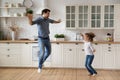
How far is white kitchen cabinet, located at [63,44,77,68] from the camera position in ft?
21.2

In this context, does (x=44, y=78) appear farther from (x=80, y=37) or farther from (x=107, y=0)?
(x=107, y=0)

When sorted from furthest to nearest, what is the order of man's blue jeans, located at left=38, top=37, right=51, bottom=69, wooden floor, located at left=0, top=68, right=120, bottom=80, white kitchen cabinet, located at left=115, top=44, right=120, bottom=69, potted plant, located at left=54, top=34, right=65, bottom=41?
potted plant, located at left=54, top=34, right=65, bottom=41 → white kitchen cabinet, located at left=115, top=44, right=120, bottom=69 → man's blue jeans, located at left=38, top=37, right=51, bottom=69 → wooden floor, located at left=0, top=68, right=120, bottom=80

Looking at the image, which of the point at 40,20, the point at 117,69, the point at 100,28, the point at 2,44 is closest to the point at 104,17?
the point at 100,28

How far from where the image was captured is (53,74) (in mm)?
5809

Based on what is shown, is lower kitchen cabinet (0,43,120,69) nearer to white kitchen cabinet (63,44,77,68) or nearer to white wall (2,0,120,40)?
white kitchen cabinet (63,44,77,68)

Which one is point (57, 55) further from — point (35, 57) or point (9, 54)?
point (9, 54)

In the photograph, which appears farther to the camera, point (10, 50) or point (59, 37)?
point (59, 37)

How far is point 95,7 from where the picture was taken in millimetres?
6574

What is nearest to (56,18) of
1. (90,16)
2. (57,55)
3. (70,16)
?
(70,16)

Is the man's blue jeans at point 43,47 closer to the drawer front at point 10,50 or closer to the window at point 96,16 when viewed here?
the drawer front at point 10,50

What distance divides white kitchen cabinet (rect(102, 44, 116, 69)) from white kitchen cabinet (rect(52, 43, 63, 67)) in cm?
121

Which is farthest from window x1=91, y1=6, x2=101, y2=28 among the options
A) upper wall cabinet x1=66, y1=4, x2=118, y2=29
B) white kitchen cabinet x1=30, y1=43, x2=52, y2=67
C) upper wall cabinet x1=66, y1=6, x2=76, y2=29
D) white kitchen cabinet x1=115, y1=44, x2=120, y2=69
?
white kitchen cabinet x1=30, y1=43, x2=52, y2=67

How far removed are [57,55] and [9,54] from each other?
139 centimetres

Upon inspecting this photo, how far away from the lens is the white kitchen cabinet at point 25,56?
6578mm
